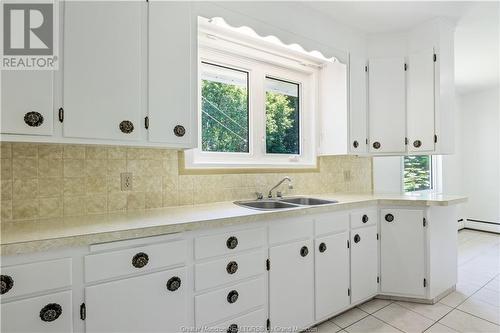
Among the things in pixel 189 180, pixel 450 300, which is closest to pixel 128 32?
pixel 189 180

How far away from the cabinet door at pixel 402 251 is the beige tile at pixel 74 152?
2355 millimetres

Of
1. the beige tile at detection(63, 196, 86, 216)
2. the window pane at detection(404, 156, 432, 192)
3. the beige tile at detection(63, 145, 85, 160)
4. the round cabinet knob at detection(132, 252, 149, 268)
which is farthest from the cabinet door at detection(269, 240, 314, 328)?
the window pane at detection(404, 156, 432, 192)

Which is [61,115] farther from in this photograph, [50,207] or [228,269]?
[228,269]

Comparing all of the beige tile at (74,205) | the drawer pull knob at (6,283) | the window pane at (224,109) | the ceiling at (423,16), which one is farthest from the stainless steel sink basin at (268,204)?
the ceiling at (423,16)

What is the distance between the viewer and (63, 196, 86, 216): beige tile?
1544mm

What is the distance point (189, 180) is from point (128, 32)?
1010 mm

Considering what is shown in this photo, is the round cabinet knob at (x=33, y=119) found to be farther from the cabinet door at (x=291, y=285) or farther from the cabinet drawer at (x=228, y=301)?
the cabinet door at (x=291, y=285)

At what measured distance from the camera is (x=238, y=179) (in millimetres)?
2268

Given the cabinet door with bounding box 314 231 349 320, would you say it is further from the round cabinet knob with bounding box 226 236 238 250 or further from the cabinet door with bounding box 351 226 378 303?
the round cabinet knob with bounding box 226 236 238 250

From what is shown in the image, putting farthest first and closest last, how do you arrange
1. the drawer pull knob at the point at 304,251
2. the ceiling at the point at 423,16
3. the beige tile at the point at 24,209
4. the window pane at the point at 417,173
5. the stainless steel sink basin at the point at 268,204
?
the window pane at the point at 417,173
the ceiling at the point at 423,16
the stainless steel sink basin at the point at 268,204
the drawer pull knob at the point at 304,251
the beige tile at the point at 24,209

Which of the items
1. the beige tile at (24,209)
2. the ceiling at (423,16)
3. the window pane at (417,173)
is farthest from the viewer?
the window pane at (417,173)

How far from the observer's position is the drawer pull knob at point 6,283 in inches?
39.1

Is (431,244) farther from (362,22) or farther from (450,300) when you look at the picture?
(362,22)

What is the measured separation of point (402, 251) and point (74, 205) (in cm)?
253
